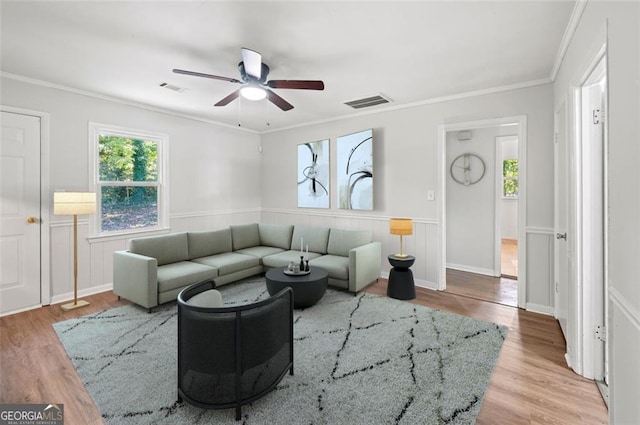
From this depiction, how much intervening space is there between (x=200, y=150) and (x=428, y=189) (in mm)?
3812

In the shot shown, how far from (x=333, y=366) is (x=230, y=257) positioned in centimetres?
255

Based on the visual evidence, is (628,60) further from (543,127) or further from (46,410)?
(46,410)

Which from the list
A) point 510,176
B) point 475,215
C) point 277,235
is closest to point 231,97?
point 277,235

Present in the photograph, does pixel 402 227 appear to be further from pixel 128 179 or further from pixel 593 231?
pixel 128 179

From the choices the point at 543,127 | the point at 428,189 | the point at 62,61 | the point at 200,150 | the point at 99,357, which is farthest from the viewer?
the point at 200,150

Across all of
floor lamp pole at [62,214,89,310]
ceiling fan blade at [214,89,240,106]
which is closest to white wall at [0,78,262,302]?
floor lamp pole at [62,214,89,310]

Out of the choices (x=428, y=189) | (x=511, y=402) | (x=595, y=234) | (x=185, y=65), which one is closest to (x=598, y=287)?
(x=595, y=234)

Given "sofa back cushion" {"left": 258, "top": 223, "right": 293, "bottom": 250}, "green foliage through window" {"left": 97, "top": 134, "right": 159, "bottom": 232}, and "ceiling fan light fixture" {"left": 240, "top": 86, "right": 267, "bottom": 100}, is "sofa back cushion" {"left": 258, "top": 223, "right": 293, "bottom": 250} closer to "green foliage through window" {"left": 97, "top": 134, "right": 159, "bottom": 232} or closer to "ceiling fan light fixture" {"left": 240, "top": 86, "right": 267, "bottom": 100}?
"green foliage through window" {"left": 97, "top": 134, "right": 159, "bottom": 232}

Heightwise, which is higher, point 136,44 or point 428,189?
point 136,44

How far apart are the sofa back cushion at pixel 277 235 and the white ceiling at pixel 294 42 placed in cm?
225

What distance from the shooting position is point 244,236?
4977 millimetres

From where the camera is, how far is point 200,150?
516 centimetres

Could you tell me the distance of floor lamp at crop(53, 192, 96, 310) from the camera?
10.8ft

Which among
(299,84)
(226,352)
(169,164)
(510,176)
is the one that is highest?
(299,84)
